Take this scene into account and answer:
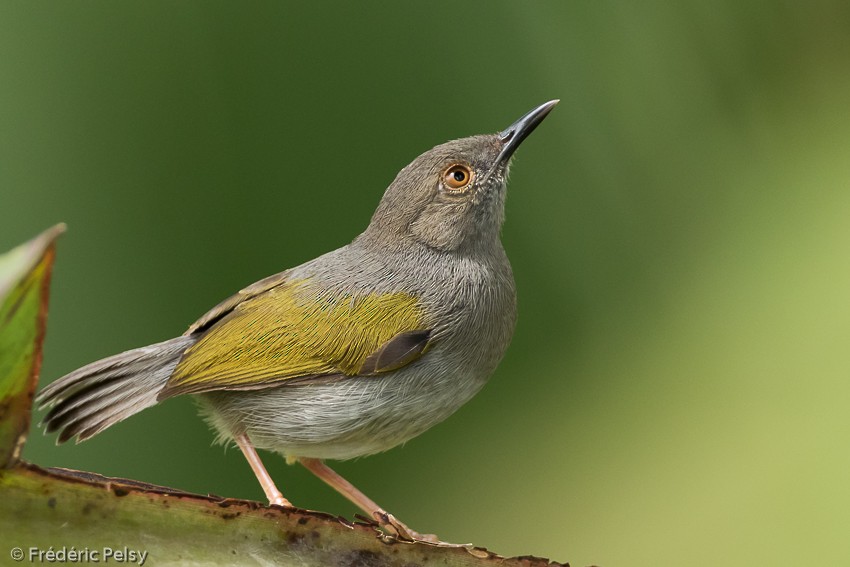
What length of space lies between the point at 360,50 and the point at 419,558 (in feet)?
6.45

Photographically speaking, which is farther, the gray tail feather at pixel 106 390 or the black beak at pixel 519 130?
the black beak at pixel 519 130

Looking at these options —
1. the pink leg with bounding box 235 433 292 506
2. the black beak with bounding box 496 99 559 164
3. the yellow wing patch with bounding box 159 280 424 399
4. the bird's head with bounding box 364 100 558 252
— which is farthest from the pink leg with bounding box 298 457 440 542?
the black beak with bounding box 496 99 559 164

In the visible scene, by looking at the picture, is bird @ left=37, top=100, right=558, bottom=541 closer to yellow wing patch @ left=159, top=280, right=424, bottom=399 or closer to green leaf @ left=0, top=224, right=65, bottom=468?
yellow wing patch @ left=159, top=280, right=424, bottom=399

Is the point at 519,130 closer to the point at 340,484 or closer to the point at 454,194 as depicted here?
the point at 454,194

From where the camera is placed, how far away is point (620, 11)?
3.64 metres

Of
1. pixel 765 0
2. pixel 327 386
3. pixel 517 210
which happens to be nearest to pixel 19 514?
pixel 327 386

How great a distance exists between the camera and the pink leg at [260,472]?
296 cm

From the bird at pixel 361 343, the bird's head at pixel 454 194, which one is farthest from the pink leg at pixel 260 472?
the bird's head at pixel 454 194

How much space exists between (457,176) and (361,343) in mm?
688

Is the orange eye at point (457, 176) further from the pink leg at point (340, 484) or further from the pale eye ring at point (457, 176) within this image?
the pink leg at point (340, 484)

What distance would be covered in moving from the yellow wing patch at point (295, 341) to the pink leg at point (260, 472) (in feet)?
0.99

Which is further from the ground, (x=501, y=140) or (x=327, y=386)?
(x=501, y=140)

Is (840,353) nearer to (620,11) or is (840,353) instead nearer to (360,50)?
(620,11)

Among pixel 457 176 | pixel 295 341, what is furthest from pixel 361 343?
pixel 457 176
